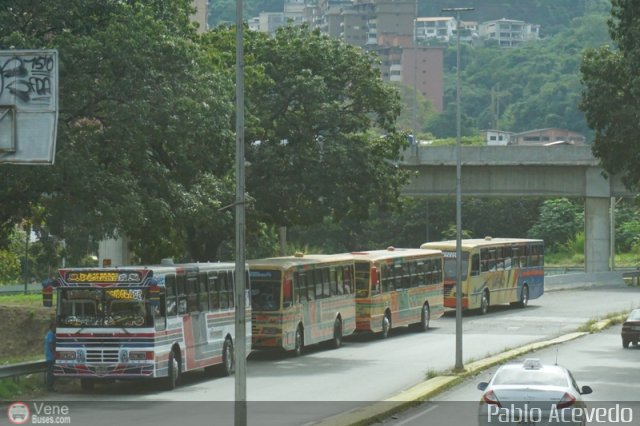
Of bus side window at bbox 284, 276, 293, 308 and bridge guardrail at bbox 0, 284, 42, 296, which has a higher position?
bus side window at bbox 284, 276, 293, 308

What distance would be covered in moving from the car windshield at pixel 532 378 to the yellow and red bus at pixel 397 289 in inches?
1042

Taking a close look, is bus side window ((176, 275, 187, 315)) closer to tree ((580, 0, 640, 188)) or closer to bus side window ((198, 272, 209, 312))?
bus side window ((198, 272, 209, 312))

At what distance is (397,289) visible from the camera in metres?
49.3

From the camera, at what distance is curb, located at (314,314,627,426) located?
926 inches

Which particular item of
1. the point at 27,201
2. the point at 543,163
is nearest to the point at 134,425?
the point at 27,201

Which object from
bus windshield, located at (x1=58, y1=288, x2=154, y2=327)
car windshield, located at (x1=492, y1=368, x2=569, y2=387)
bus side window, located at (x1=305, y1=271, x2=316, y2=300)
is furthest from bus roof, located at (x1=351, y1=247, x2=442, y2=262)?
car windshield, located at (x1=492, y1=368, x2=569, y2=387)

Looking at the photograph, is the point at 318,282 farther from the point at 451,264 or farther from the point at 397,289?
the point at 451,264

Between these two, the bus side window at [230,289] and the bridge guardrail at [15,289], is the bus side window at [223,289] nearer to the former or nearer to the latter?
the bus side window at [230,289]

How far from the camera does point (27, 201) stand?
33906 millimetres

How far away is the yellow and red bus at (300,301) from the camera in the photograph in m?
39.0

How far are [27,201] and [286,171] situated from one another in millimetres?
11144

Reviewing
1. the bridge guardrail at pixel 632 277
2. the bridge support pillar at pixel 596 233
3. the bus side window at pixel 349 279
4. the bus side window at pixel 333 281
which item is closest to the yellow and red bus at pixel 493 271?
the bus side window at pixel 349 279

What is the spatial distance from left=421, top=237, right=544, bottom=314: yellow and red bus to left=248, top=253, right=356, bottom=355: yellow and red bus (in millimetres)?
12573

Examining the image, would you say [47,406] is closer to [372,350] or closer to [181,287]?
[181,287]
